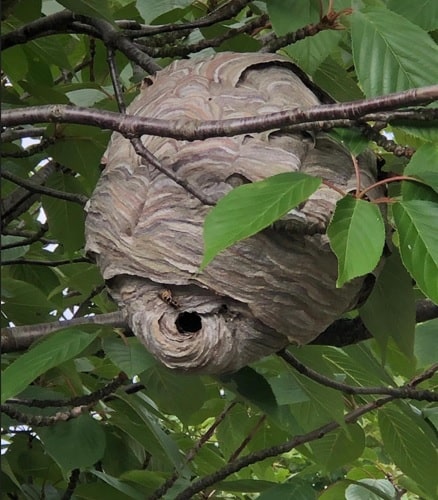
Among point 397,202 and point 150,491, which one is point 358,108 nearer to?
point 397,202

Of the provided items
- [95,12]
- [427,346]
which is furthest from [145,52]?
[427,346]

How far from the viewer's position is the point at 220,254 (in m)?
1.03

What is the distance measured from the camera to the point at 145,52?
1.44 m

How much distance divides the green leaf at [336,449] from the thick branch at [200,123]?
3.33ft

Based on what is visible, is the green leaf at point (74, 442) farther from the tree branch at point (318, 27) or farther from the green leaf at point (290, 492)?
the tree branch at point (318, 27)

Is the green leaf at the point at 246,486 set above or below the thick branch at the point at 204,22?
below

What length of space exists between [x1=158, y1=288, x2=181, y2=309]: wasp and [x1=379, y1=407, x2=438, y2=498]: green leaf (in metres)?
0.73

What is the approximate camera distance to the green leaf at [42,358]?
91cm

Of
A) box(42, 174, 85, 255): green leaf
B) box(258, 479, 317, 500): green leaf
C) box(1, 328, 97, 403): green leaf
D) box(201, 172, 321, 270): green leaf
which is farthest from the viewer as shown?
box(42, 174, 85, 255): green leaf

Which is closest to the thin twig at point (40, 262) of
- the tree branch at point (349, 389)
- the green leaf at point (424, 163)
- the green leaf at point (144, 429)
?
the green leaf at point (144, 429)

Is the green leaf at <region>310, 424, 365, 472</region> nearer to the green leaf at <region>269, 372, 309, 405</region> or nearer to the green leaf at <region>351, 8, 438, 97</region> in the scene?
the green leaf at <region>269, 372, 309, 405</region>

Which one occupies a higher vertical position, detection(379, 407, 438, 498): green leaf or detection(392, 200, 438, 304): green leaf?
detection(392, 200, 438, 304): green leaf

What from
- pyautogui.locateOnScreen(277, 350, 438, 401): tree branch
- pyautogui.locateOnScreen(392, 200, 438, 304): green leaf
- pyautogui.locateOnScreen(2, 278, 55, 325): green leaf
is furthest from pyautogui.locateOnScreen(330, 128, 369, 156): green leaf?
pyautogui.locateOnScreen(2, 278, 55, 325): green leaf

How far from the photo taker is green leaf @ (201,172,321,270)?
81 cm
